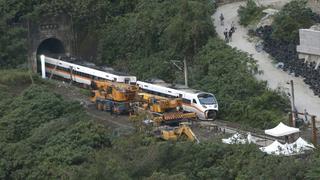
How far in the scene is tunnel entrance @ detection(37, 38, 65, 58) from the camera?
52.4 meters

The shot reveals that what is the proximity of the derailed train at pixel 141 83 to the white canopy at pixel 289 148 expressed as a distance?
25.5ft

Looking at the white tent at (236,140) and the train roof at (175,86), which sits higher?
the train roof at (175,86)

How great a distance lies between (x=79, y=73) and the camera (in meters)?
47.2

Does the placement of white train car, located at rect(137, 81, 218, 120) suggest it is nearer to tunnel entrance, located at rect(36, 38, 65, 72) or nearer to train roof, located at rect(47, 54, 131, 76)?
train roof, located at rect(47, 54, 131, 76)

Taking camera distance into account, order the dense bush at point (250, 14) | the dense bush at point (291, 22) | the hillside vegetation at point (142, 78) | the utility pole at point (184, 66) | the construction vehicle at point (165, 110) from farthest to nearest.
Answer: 1. the dense bush at point (250, 14)
2. the dense bush at point (291, 22)
3. the utility pole at point (184, 66)
4. the construction vehicle at point (165, 110)
5. the hillside vegetation at point (142, 78)

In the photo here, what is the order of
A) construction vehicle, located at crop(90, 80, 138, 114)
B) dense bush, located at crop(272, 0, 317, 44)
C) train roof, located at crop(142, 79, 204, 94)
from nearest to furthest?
train roof, located at crop(142, 79, 204, 94), construction vehicle, located at crop(90, 80, 138, 114), dense bush, located at crop(272, 0, 317, 44)

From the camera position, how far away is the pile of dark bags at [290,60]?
133ft

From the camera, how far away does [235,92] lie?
4009 cm

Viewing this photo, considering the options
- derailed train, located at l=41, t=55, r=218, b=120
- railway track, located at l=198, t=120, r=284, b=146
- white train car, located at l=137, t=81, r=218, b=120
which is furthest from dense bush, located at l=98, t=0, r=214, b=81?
railway track, located at l=198, t=120, r=284, b=146

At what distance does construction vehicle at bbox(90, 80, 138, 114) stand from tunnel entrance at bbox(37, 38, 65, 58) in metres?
9.84

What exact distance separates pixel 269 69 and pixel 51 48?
16627mm

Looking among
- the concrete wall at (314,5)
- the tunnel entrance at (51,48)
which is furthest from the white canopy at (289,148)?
the tunnel entrance at (51,48)

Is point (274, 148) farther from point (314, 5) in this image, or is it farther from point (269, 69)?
point (314, 5)

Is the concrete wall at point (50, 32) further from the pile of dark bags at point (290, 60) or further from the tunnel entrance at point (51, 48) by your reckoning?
the pile of dark bags at point (290, 60)
